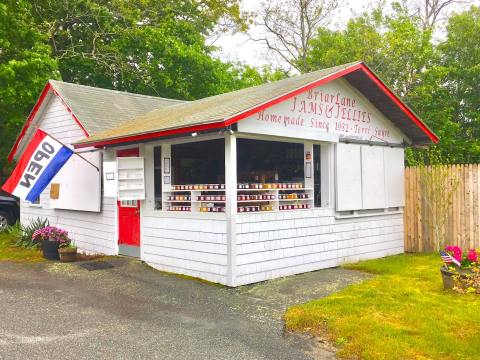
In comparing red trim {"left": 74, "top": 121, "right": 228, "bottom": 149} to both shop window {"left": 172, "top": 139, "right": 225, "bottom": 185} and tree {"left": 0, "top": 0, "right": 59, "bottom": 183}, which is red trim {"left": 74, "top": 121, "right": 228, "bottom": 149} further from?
tree {"left": 0, "top": 0, "right": 59, "bottom": 183}

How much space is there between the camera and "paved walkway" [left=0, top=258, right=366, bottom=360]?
4.91 metres

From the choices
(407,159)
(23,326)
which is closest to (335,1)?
(407,159)

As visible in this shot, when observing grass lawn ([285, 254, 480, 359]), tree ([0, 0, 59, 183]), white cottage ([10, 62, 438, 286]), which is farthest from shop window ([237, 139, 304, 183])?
tree ([0, 0, 59, 183])

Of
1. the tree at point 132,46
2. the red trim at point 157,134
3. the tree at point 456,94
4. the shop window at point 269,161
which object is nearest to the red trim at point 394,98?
the shop window at point 269,161

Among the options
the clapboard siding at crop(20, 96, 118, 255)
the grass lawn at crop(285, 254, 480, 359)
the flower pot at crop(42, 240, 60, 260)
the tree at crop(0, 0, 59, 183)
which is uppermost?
the tree at crop(0, 0, 59, 183)

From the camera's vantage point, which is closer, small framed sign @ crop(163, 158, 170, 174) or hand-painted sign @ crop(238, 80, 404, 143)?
hand-painted sign @ crop(238, 80, 404, 143)

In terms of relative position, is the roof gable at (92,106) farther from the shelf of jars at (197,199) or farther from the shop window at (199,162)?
the shelf of jars at (197,199)

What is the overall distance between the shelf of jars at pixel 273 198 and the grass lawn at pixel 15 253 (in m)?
5.38

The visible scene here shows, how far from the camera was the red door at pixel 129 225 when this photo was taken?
9.84 m

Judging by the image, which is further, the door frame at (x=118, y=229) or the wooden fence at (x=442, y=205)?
the wooden fence at (x=442, y=205)

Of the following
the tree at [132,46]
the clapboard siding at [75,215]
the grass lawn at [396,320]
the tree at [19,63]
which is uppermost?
the tree at [132,46]

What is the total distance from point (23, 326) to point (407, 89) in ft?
66.4

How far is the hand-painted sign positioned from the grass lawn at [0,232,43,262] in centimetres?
624

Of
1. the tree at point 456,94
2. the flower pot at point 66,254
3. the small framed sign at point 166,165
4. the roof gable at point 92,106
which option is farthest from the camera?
the tree at point 456,94
